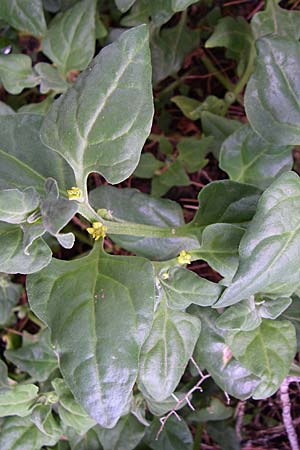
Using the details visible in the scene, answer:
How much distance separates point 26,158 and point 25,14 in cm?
41

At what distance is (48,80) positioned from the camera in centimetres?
132

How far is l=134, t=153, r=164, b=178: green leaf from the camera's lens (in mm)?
1444

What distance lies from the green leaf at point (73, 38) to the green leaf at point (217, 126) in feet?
0.95

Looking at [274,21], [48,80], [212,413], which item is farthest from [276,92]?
[212,413]

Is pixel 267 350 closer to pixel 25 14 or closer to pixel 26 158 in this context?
pixel 26 158

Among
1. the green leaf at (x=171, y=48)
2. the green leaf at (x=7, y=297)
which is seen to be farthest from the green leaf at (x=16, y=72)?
the green leaf at (x=7, y=297)

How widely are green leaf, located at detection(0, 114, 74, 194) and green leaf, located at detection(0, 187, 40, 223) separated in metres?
0.15

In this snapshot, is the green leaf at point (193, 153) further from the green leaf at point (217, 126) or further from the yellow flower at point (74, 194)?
the yellow flower at point (74, 194)

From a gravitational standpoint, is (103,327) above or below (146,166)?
above

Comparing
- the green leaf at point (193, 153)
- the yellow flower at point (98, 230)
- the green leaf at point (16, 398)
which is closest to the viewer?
the yellow flower at point (98, 230)

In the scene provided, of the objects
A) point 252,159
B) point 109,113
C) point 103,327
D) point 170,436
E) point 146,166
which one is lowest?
point 170,436

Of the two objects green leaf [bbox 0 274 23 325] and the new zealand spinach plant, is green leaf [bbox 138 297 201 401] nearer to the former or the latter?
the new zealand spinach plant

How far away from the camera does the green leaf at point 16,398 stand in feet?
A: 3.89

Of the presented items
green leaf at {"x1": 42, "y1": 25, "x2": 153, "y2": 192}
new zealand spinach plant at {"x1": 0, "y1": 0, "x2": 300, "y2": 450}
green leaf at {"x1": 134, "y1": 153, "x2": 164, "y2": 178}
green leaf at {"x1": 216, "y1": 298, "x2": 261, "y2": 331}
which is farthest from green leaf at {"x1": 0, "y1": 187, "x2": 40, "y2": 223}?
green leaf at {"x1": 134, "y1": 153, "x2": 164, "y2": 178}
